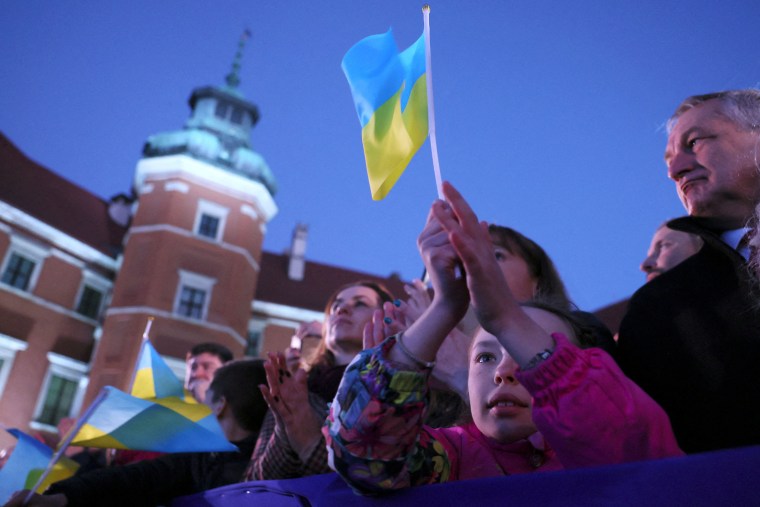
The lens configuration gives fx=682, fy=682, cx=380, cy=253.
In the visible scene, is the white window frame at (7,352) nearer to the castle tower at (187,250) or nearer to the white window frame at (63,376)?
the white window frame at (63,376)

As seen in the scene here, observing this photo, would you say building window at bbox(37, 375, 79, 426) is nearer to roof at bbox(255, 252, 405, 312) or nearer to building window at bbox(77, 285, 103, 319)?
building window at bbox(77, 285, 103, 319)

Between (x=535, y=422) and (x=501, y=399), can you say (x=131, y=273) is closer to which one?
(x=501, y=399)

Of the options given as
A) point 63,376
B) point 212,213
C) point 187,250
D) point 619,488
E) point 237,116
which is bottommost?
point 619,488

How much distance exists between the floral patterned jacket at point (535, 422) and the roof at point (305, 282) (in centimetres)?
2541

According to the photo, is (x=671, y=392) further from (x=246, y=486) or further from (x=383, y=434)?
(x=246, y=486)

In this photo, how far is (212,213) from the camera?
2434 centimetres

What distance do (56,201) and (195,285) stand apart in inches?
251

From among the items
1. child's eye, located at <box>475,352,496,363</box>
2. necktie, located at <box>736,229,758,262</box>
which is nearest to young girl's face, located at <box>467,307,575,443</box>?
child's eye, located at <box>475,352,496,363</box>

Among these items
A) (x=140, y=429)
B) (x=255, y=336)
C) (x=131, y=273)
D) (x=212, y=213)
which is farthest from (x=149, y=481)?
(x=255, y=336)

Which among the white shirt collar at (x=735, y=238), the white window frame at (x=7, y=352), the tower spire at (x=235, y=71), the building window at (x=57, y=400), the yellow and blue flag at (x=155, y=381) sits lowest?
the yellow and blue flag at (x=155, y=381)

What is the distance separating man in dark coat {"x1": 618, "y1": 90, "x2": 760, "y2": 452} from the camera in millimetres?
1695

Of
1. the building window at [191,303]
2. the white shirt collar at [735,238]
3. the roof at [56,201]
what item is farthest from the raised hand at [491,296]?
the roof at [56,201]

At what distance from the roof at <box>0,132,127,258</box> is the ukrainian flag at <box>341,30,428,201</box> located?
22.3 m

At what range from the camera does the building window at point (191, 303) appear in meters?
22.5
